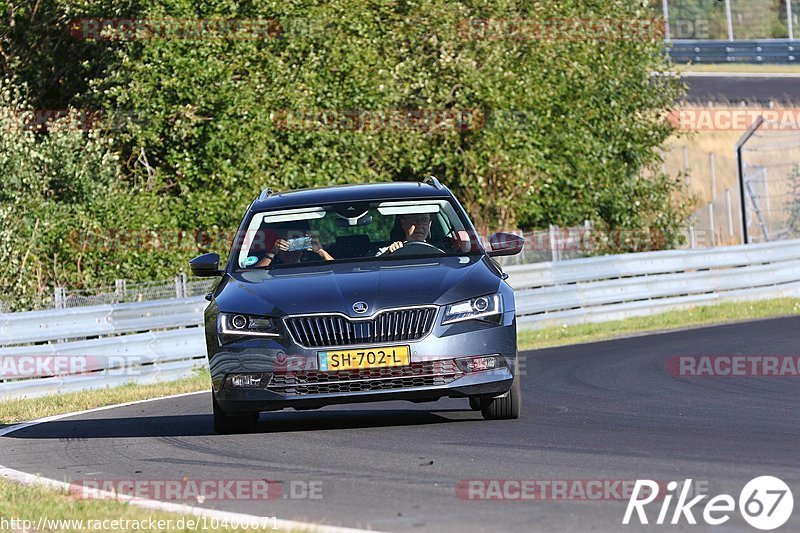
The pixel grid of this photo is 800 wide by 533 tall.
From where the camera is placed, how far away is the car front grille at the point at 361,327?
874cm

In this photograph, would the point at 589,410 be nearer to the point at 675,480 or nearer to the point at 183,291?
the point at 675,480

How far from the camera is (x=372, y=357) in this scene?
873 cm

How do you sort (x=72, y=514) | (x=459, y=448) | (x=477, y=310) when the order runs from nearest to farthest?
(x=72, y=514)
(x=459, y=448)
(x=477, y=310)

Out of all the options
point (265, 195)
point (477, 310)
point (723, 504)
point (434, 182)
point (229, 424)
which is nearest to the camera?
point (723, 504)

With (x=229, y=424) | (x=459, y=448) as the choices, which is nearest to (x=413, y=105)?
(x=229, y=424)

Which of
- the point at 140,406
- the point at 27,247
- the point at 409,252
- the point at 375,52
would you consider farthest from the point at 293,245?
the point at 375,52

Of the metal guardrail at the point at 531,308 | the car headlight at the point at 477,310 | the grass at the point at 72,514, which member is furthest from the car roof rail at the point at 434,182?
the metal guardrail at the point at 531,308

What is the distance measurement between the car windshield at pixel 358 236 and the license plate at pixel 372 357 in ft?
3.74

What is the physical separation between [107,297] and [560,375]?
22.6 ft

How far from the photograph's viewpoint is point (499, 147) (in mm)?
26922

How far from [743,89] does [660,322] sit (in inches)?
990

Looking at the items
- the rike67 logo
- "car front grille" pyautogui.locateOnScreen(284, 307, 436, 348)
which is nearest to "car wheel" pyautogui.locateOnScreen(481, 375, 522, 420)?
"car front grille" pyautogui.locateOnScreen(284, 307, 436, 348)

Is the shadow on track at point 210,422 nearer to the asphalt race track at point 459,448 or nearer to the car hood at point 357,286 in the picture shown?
the asphalt race track at point 459,448

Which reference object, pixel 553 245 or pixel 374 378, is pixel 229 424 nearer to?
pixel 374 378
